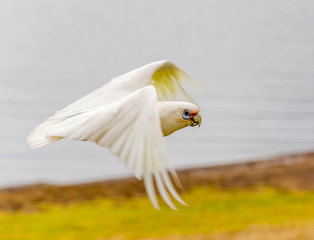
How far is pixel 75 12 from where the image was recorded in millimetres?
14375

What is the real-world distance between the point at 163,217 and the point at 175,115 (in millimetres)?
3105

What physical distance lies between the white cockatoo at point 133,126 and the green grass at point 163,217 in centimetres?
251

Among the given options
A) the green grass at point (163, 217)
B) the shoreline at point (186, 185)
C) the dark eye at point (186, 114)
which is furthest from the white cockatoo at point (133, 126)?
the shoreline at point (186, 185)

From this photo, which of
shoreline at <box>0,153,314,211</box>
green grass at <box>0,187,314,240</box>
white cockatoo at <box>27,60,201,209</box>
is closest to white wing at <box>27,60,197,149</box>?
→ white cockatoo at <box>27,60,201,209</box>

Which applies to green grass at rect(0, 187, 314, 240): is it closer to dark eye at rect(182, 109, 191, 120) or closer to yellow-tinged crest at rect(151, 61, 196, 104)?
yellow-tinged crest at rect(151, 61, 196, 104)

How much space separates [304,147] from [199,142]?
1226 mm

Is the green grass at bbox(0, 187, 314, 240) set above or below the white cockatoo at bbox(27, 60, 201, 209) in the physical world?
below

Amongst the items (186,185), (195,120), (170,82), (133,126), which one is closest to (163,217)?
(186,185)

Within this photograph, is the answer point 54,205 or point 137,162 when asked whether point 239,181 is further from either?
point 137,162

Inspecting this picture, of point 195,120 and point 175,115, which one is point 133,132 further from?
point 195,120

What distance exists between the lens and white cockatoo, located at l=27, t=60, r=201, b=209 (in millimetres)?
2031

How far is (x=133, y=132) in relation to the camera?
2.18m

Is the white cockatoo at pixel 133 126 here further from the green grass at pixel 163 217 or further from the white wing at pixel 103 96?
the green grass at pixel 163 217

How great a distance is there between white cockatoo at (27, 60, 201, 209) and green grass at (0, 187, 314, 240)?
251cm
